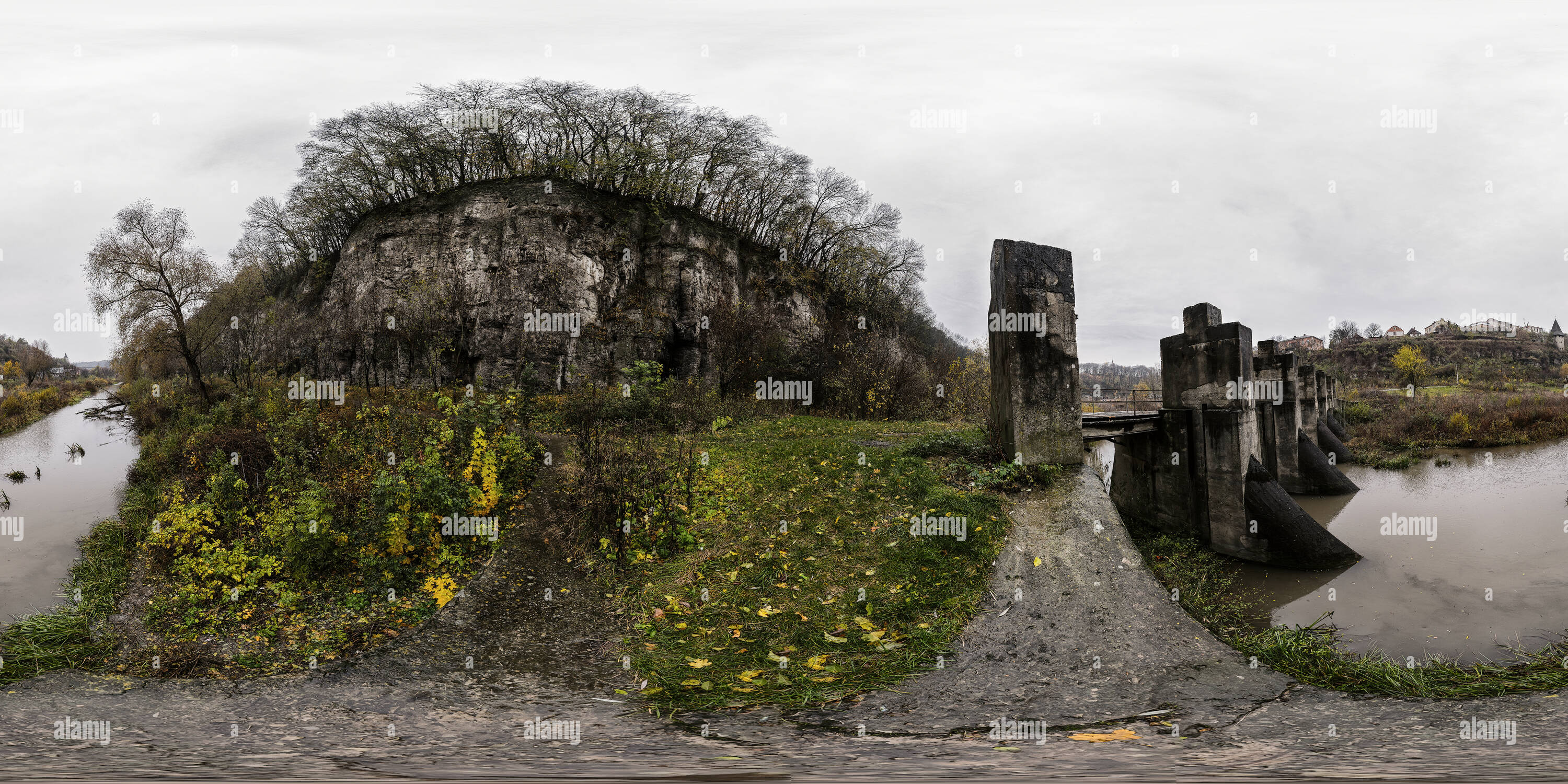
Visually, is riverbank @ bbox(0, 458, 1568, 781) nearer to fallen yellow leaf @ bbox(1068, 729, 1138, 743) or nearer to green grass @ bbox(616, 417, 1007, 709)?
fallen yellow leaf @ bbox(1068, 729, 1138, 743)

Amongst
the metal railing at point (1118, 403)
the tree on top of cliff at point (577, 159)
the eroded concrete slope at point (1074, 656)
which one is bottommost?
the eroded concrete slope at point (1074, 656)

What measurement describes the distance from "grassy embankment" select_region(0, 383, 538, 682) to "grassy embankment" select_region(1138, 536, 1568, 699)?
9.19 m

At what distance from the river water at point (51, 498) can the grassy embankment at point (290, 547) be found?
527 mm

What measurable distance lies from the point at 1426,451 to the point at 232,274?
190ft

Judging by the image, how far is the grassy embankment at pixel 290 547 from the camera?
21.3ft

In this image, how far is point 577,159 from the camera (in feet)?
115

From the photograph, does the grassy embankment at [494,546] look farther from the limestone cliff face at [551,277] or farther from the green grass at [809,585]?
the limestone cliff face at [551,277]

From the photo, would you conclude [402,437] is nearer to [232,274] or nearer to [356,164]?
[232,274]

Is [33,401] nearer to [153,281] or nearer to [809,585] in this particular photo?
[153,281]

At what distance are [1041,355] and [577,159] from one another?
32.5 meters

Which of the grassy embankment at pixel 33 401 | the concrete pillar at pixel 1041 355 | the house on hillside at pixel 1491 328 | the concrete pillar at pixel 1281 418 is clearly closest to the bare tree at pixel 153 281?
the grassy embankment at pixel 33 401

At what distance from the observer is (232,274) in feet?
99.6

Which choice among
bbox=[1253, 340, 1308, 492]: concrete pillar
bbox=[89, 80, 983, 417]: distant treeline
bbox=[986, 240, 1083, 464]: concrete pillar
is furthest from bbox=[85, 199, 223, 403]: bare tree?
bbox=[1253, 340, 1308, 492]: concrete pillar

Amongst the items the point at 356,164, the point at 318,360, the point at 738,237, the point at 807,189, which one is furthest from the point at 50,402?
the point at 807,189
